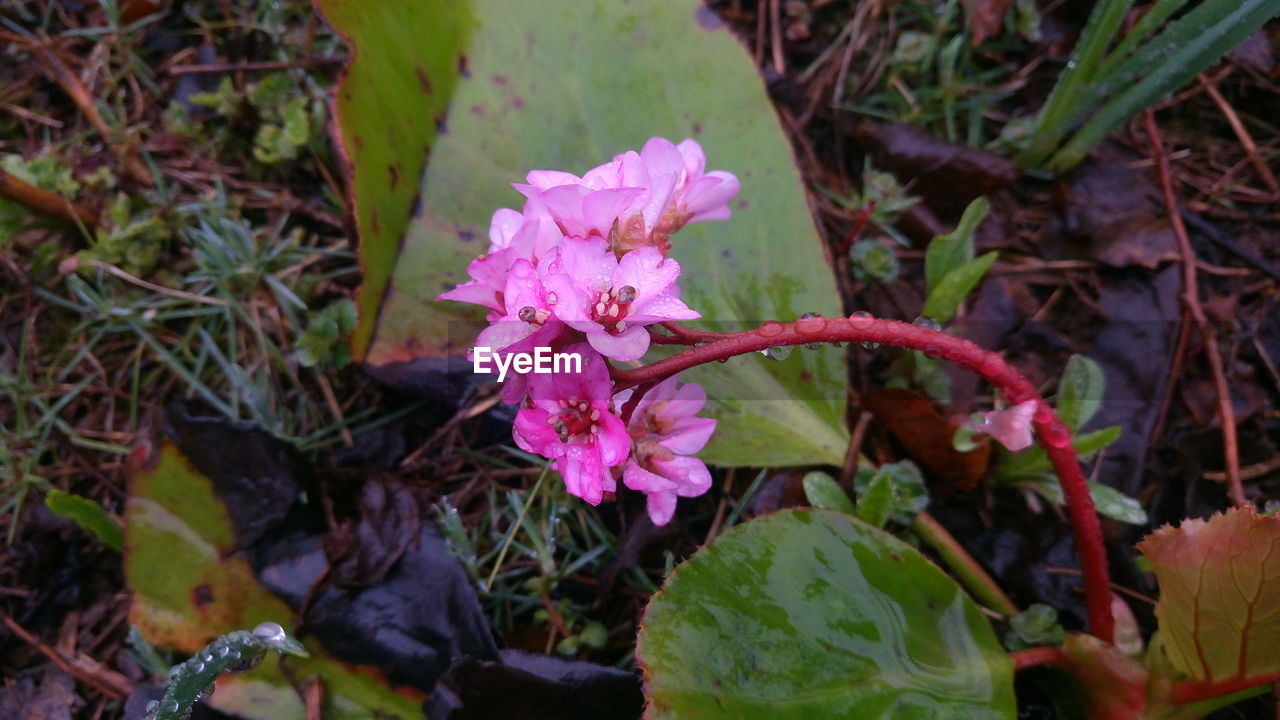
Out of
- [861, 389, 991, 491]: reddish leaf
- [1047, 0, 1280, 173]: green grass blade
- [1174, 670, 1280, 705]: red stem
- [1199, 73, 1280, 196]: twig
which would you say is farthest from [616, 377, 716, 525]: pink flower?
[1199, 73, 1280, 196]: twig

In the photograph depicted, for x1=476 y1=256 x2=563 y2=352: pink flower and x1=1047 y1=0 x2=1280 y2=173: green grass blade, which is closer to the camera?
x1=476 y1=256 x2=563 y2=352: pink flower

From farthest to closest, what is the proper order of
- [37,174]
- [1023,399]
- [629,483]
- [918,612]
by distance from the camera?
[37,174] → [918,612] → [1023,399] → [629,483]

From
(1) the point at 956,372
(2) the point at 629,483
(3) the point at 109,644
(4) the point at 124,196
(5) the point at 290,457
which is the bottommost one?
(3) the point at 109,644

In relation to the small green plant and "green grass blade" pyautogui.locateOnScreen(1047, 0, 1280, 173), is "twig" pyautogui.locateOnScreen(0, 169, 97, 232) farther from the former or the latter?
"green grass blade" pyautogui.locateOnScreen(1047, 0, 1280, 173)

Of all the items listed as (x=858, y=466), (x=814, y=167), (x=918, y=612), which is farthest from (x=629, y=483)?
(x=814, y=167)

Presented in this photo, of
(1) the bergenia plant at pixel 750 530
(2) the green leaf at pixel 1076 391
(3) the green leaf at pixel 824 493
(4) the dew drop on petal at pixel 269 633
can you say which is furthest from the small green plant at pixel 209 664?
(2) the green leaf at pixel 1076 391

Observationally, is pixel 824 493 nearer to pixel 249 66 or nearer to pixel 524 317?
pixel 524 317

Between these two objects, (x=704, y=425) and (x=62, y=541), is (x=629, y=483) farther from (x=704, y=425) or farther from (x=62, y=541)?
(x=62, y=541)

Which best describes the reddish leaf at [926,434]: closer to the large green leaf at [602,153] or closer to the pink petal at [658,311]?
the large green leaf at [602,153]
